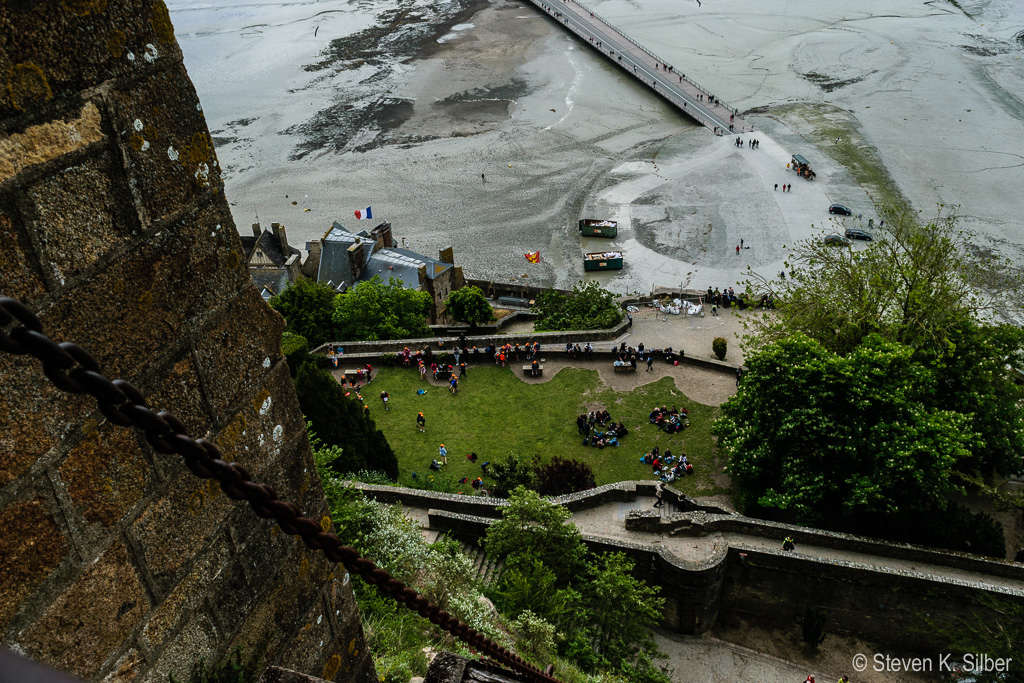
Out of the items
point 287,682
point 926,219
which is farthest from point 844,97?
point 287,682

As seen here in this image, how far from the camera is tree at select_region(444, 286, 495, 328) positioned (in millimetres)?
38656

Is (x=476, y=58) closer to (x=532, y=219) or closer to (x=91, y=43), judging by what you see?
(x=532, y=219)

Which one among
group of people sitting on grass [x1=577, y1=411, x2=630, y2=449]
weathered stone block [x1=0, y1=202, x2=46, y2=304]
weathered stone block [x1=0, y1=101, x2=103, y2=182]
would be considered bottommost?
group of people sitting on grass [x1=577, y1=411, x2=630, y2=449]

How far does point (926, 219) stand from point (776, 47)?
34.2m

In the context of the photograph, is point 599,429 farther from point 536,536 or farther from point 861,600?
point 861,600

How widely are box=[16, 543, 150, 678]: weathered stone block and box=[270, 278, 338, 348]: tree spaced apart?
3498cm

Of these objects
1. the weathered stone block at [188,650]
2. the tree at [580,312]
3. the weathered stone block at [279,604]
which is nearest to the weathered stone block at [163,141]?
the weathered stone block at [188,650]

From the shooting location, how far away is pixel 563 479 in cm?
2531

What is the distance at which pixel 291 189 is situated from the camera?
2286 inches

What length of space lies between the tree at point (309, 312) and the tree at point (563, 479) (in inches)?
654

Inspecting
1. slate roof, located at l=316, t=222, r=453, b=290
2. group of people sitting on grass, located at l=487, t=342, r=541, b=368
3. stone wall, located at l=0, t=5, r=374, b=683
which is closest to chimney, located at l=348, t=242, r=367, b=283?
slate roof, located at l=316, t=222, r=453, b=290

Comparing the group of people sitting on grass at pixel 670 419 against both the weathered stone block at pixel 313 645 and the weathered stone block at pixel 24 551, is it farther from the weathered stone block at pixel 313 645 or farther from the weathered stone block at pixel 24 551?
the weathered stone block at pixel 24 551

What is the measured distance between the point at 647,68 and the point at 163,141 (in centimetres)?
7586

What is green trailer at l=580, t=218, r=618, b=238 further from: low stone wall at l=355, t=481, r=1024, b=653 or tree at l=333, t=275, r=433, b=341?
low stone wall at l=355, t=481, r=1024, b=653
